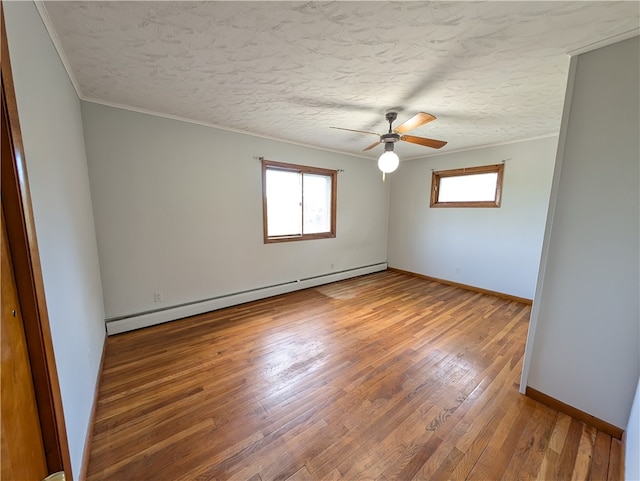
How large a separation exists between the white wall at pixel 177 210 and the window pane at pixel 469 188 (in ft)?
7.78

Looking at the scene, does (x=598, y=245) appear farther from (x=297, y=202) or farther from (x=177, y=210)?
(x=177, y=210)

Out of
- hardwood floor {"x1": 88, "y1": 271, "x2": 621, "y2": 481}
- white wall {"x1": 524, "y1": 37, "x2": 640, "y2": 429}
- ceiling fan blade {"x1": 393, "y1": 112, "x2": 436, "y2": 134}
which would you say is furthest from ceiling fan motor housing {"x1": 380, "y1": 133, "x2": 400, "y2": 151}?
hardwood floor {"x1": 88, "y1": 271, "x2": 621, "y2": 481}

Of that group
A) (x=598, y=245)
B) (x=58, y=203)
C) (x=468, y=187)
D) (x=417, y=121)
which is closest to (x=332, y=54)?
(x=417, y=121)

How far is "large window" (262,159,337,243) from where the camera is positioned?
11.9ft

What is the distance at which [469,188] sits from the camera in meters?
4.12

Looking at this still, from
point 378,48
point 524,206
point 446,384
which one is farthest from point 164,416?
point 524,206

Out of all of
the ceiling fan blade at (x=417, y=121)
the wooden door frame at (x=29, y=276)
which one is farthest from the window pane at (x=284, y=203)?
the wooden door frame at (x=29, y=276)

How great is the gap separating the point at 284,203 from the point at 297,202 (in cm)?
24

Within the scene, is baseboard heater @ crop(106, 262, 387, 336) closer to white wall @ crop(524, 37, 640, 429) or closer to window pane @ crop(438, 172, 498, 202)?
window pane @ crop(438, 172, 498, 202)

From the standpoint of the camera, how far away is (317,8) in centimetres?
123

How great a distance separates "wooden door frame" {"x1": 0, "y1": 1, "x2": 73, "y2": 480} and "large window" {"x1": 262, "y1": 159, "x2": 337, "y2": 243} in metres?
2.69

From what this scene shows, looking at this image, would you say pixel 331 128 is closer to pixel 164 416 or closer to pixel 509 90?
pixel 509 90

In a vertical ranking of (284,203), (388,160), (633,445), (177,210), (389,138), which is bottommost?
(633,445)

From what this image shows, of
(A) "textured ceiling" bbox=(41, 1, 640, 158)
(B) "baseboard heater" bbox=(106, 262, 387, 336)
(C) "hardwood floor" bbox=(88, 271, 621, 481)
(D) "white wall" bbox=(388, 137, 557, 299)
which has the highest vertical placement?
(A) "textured ceiling" bbox=(41, 1, 640, 158)
